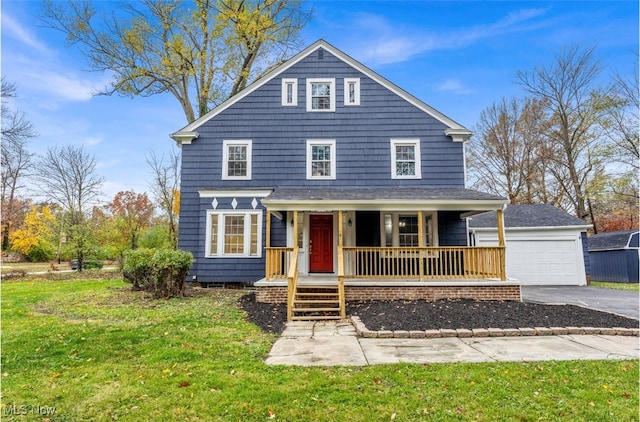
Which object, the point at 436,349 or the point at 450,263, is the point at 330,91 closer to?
the point at 450,263

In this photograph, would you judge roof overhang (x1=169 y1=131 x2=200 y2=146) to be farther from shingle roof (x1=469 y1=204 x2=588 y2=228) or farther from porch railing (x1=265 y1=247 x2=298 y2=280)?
shingle roof (x1=469 y1=204 x2=588 y2=228)

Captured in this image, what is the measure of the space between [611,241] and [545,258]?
5883 mm

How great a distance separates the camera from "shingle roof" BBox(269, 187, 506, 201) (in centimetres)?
968

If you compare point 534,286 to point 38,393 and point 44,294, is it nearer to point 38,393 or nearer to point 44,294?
point 38,393

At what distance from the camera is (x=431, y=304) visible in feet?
27.9

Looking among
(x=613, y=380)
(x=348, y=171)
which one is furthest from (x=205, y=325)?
(x=348, y=171)

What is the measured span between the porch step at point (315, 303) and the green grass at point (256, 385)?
203 cm

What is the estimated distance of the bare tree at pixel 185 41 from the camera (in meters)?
Result: 16.8

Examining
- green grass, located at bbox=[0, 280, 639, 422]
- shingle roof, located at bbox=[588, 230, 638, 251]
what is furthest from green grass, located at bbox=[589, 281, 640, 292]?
green grass, located at bbox=[0, 280, 639, 422]

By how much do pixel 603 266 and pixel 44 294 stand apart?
24445 mm

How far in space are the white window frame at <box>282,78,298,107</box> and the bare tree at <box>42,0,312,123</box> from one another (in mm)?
6918

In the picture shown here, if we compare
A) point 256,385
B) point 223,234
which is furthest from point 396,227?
point 256,385

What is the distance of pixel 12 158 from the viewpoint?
22219mm

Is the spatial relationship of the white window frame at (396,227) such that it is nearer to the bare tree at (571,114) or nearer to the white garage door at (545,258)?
the white garage door at (545,258)
